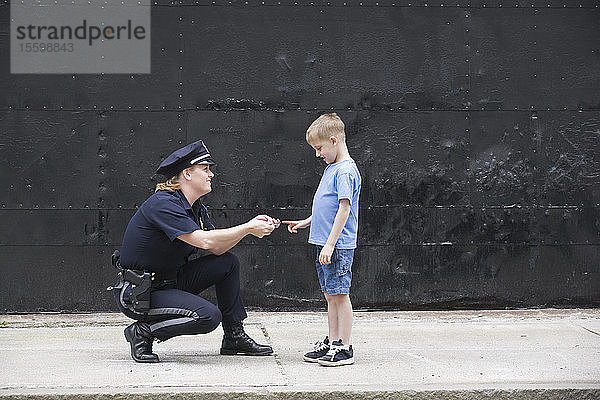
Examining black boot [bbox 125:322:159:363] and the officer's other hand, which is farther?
black boot [bbox 125:322:159:363]

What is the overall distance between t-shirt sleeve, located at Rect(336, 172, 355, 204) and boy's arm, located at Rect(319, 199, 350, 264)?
29mm

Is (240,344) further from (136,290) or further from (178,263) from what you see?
(136,290)

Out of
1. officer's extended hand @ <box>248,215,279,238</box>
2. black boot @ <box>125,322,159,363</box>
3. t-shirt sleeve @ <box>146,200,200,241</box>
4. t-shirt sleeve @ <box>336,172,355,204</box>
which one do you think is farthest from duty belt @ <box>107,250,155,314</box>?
t-shirt sleeve @ <box>336,172,355,204</box>

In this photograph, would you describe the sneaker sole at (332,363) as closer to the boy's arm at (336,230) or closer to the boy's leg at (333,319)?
the boy's leg at (333,319)

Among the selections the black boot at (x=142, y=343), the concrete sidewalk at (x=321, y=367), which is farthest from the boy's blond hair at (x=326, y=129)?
the black boot at (x=142, y=343)

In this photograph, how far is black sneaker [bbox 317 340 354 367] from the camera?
5.24 meters

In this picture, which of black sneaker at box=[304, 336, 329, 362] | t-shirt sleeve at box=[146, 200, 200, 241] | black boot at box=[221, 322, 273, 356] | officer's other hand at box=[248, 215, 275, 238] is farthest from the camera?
black boot at box=[221, 322, 273, 356]

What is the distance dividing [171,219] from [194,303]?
50 centimetres

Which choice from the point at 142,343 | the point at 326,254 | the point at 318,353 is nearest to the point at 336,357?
the point at 318,353

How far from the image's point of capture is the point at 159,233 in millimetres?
5332

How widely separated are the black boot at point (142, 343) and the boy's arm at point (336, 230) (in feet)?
3.63

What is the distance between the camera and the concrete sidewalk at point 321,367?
4699 mm

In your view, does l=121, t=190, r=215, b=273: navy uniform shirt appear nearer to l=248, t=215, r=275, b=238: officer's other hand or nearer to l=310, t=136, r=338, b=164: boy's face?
l=248, t=215, r=275, b=238: officer's other hand

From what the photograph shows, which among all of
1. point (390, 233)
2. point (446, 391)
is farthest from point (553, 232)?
point (446, 391)
